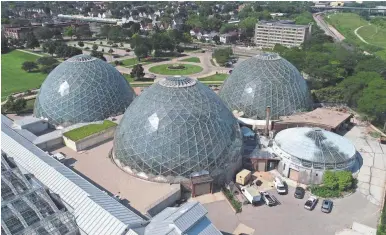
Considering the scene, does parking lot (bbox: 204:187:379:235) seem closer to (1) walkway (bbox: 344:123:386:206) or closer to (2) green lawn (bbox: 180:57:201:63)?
(1) walkway (bbox: 344:123:386:206)

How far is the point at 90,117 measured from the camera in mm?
52562

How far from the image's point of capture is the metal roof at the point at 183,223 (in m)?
26.6

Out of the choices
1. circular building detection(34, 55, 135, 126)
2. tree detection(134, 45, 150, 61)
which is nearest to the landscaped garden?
circular building detection(34, 55, 135, 126)

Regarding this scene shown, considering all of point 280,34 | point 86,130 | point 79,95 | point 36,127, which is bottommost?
point 36,127

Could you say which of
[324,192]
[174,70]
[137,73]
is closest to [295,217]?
[324,192]

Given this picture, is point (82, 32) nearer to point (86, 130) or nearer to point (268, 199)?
point (86, 130)

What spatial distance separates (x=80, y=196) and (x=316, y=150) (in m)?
29.2

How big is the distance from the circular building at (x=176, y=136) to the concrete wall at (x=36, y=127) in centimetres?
1731

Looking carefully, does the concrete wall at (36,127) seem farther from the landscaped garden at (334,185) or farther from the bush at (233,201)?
the landscaped garden at (334,185)

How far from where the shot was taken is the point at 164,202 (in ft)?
119

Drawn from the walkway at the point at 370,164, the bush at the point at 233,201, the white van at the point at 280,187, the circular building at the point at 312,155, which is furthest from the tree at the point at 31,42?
the white van at the point at 280,187

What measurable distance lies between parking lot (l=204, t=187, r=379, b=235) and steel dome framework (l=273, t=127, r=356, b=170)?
4.70 metres

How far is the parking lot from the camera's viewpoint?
3512cm

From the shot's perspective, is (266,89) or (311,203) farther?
(266,89)
